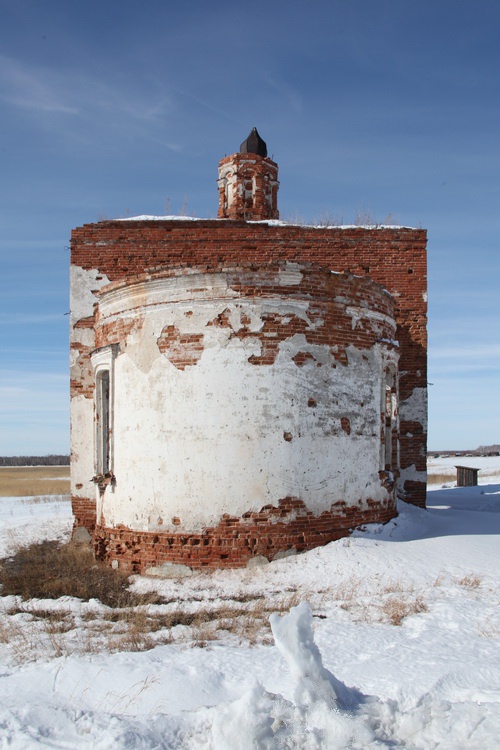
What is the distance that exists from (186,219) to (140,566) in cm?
707

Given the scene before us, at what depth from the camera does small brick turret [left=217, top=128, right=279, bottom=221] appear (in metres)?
17.1

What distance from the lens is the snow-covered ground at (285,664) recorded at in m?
3.89

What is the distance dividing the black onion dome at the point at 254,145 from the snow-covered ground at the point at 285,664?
12232 mm

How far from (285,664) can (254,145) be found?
1516 cm

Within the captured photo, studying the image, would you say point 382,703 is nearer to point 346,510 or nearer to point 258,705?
point 258,705

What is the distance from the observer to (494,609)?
21.4 feet

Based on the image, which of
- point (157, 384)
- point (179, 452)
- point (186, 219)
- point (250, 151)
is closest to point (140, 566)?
point (179, 452)

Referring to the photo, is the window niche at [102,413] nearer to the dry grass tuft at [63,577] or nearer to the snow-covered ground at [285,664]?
the dry grass tuft at [63,577]

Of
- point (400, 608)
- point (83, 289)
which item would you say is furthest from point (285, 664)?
point (83, 289)

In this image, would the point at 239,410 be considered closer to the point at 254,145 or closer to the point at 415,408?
the point at 415,408

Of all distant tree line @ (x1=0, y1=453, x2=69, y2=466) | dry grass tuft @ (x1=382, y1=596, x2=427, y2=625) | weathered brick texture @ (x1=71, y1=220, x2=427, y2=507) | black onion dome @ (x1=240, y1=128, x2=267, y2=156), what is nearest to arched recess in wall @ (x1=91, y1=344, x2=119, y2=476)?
weathered brick texture @ (x1=71, y1=220, x2=427, y2=507)

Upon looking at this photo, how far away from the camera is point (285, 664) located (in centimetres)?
514

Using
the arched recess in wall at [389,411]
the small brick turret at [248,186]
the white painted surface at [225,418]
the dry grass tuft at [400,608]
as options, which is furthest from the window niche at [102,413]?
the small brick turret at [248,186]

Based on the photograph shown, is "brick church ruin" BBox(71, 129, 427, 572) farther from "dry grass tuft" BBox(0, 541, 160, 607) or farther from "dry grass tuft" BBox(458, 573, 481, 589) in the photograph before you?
"dry grass tuft" BBox(458, 573, 481, 589)
